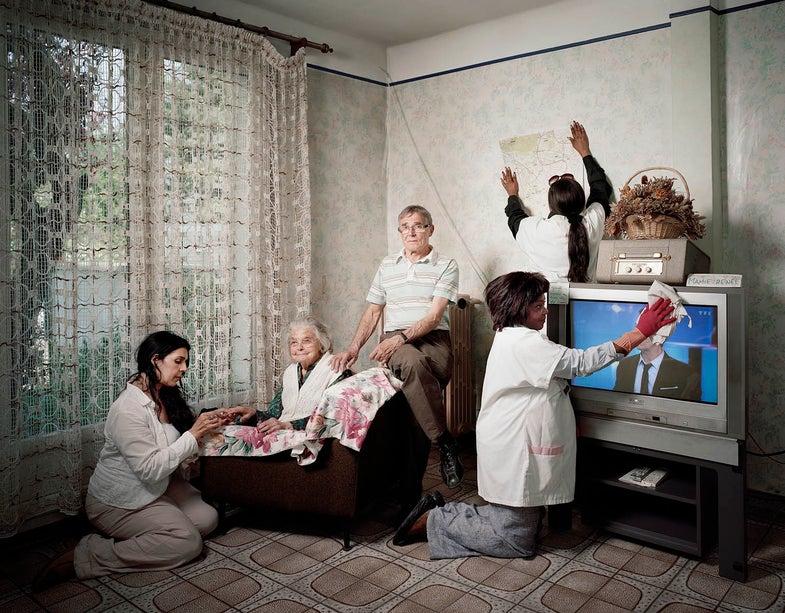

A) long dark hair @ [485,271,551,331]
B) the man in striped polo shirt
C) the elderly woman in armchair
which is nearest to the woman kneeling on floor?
the elderly woman in armchair

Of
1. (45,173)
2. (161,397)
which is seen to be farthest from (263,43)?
(161,397)

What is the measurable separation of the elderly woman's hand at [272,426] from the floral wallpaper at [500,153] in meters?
1.46

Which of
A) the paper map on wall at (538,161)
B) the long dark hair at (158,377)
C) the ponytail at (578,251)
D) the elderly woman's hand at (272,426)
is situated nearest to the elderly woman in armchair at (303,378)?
the elderly woman's hand at (272,426)

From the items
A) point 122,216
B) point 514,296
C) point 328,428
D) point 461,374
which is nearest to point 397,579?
point 328,428

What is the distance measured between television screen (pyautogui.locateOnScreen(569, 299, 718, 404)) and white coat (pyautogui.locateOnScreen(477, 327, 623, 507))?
223mm

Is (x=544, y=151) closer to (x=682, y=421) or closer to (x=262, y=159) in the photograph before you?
(x=262, y=159)

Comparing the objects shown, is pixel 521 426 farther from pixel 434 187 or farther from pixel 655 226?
pixel 434 187

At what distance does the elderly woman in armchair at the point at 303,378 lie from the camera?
3129 mm

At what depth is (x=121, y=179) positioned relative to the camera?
3176 mm

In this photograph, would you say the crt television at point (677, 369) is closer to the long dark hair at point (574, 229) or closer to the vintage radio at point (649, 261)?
the vintage radio at point (649, 261)

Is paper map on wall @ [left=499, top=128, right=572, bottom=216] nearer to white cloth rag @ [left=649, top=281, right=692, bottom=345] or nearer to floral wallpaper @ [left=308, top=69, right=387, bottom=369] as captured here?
floral wallpaper @ [left=308, top=69, right=387, bottom=369]

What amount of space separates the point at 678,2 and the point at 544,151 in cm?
101

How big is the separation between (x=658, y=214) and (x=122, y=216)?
242 cm

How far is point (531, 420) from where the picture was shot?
2.65m
